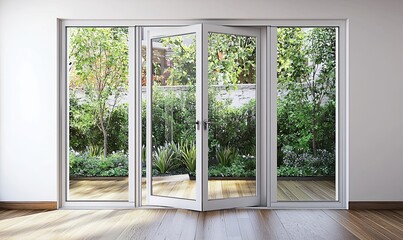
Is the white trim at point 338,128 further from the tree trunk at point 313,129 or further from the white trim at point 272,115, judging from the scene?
the tree trunk at point 313,129

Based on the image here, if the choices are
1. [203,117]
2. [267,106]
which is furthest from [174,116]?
[267,106]

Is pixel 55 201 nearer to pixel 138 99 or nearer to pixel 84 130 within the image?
pixel 84 130

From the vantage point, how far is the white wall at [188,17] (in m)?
4.65

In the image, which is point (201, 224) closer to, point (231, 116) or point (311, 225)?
point (311, 225)

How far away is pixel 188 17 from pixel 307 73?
1.34 m

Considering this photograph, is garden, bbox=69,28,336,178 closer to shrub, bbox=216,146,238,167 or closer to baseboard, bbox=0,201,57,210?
shrub, bbox=216,146,238,167

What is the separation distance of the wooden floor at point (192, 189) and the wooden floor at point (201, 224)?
0.21 m

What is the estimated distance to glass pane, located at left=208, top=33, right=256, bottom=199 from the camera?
15.3 ft

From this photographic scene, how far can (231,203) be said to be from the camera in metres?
4.66

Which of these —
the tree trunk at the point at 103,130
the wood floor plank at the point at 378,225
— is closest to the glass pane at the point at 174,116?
the tree trunk at the point at 103,130

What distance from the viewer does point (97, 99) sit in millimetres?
4785

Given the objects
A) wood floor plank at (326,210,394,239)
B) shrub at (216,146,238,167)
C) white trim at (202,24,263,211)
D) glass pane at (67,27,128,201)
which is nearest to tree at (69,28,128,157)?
glass pane at (67,27,128,201)

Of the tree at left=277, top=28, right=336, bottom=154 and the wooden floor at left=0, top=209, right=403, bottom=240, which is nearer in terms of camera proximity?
the wooden floor at left=0, top=209, right=403, bottom=240

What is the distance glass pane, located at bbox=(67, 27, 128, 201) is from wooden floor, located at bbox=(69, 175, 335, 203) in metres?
0.01
